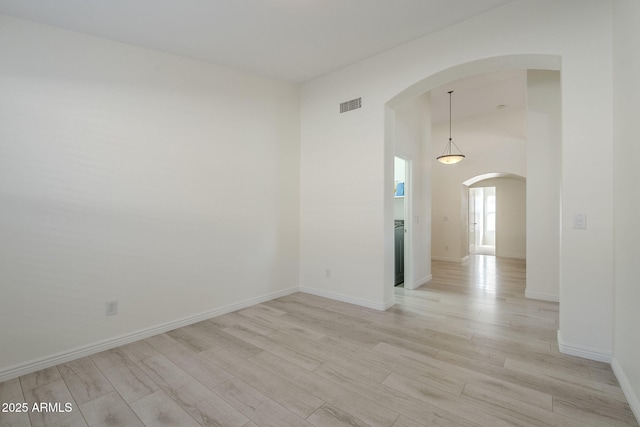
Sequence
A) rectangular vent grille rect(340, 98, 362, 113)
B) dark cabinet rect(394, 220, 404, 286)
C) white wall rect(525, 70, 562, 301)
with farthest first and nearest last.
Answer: dark cabinet rect(394, 220, 404, 286)
white wall rect(525, 70, 562, 301)
rectangular vent grille rect(340, 98, 362, 113)

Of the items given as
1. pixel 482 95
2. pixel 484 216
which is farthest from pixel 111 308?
pixel 484 216

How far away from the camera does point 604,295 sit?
228cm

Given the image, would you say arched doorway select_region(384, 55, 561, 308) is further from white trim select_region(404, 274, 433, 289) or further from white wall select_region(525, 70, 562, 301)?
white trim select_region(404, 274, 433, 289)

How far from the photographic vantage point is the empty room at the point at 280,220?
1978mm

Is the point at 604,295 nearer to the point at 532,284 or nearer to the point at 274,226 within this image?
the point at 532,284

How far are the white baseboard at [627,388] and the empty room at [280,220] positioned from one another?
22mm

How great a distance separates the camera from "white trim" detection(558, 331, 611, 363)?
7.60 ft

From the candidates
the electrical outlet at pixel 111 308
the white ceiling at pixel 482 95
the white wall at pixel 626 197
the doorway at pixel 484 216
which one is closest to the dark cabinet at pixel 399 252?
the white ceiling at pixel 482 95

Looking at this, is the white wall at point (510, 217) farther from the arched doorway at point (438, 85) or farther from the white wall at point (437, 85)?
the white wall at point (437, 85)

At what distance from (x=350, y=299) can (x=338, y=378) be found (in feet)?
5.67

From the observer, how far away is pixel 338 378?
217 cm

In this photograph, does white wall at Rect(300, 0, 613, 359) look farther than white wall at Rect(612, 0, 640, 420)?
Yes

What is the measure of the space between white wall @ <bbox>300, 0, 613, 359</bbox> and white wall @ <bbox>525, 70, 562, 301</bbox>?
1606 millimetres

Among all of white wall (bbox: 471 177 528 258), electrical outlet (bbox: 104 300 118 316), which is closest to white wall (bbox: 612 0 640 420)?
electrical outlet (bbox: 104 300 118 316)
